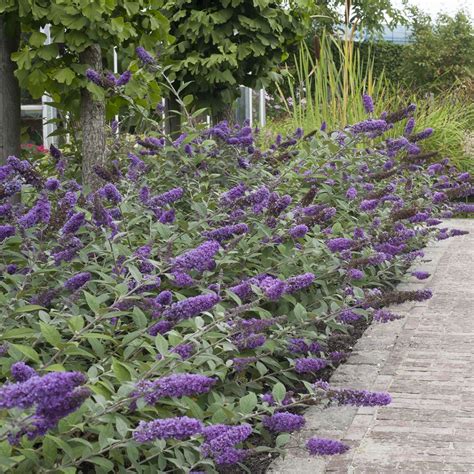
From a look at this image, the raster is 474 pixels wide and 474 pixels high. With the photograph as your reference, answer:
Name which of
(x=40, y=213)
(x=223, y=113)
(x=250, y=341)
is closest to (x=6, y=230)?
(x=40, y=213)

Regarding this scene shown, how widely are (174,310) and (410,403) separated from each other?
1.69 m

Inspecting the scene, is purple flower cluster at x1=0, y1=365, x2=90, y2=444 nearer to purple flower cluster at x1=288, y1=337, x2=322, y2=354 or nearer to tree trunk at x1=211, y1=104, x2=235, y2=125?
purple flower cluster at x1=288, y1=337, x2=322, y2=354

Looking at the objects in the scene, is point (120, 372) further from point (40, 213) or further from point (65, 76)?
point (65, 76)

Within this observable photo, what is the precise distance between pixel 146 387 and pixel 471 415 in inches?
72.0

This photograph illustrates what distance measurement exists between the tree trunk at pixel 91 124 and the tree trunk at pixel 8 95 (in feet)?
1.59

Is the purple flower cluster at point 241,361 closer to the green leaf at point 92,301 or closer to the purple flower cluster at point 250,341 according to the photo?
the purple flower cluster at point 250,341

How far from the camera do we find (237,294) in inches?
133

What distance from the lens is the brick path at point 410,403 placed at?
11.1 feet

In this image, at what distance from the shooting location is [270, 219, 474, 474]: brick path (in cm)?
338

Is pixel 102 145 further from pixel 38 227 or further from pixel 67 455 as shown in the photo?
pixel 67 455

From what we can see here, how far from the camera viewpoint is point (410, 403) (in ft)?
13.3

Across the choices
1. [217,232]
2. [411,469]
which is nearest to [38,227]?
[217,232]

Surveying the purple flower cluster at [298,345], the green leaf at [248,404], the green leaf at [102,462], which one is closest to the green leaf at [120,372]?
the green leaf at [102,462]

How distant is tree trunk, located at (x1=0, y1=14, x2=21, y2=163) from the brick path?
2.63 m
